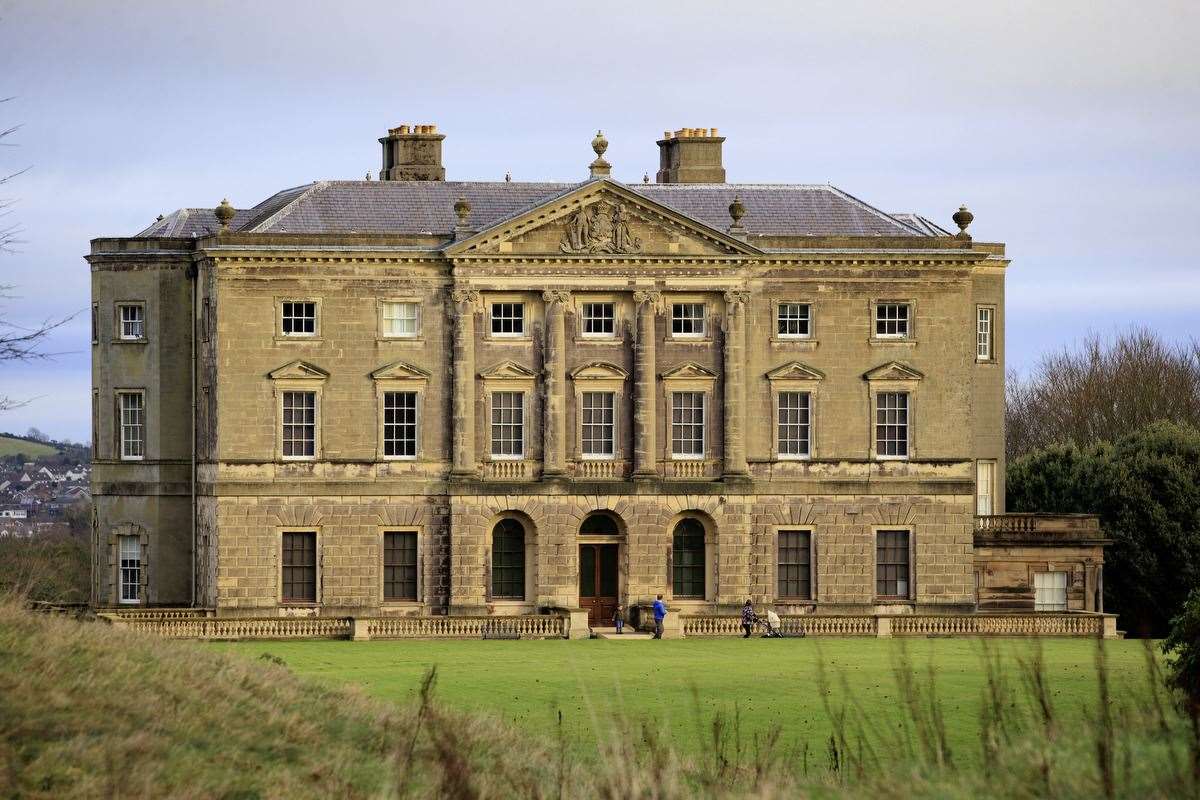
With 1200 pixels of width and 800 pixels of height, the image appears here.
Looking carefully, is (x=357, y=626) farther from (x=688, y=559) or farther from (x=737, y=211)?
(x=737, y=211)

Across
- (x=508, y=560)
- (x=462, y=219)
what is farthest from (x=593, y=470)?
(x=462, y=219)

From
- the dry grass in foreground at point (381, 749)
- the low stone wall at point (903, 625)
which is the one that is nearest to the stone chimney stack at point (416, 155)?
the low stone wall at point (903, 625)

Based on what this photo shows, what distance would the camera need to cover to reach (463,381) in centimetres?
5519

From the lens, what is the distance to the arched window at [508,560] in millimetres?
55719

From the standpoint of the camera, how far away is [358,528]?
55.1 metres

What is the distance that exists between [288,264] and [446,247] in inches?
164

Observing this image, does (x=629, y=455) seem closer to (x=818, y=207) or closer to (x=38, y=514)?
(x=818, y=207)

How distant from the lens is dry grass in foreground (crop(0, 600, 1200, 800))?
19438mm

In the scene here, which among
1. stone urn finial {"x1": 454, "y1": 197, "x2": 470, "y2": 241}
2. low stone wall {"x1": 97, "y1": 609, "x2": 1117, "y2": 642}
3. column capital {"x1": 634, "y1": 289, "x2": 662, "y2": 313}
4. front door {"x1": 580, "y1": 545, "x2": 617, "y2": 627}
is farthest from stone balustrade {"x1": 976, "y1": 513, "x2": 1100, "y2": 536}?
stone urn finial {"x1": 454, "y1": 197, "x2": 470, "y2": 241}

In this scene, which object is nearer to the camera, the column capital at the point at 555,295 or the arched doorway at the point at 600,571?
the column capital at the point at 555,295

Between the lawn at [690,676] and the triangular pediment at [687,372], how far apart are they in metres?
8.05

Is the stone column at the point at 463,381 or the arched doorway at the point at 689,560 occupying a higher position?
the stone column at the point at 463,381

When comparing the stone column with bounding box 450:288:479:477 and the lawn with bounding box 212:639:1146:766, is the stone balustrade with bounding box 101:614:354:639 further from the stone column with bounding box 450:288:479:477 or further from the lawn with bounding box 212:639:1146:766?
the stone column with bounding box 450:288:479:477

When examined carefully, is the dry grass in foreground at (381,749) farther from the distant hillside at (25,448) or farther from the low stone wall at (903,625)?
the distant hillside at (25,448)
